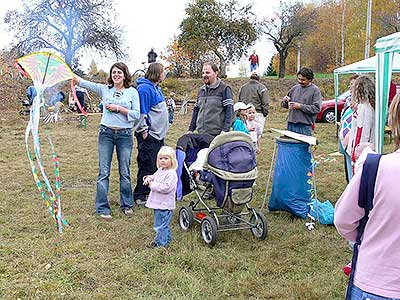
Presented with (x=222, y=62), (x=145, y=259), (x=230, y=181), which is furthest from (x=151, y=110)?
(x=222, y=62)

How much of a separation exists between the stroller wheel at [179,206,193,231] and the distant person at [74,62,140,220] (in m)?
0.81

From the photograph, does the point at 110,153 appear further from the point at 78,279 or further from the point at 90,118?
the point at 90,118

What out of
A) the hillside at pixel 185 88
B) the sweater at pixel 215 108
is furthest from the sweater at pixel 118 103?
the hillside at pixel 185 88

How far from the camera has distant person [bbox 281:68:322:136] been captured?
579 cm

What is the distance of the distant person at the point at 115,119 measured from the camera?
5.07 m

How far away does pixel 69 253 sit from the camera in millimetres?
4168

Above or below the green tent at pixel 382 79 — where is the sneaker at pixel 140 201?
below

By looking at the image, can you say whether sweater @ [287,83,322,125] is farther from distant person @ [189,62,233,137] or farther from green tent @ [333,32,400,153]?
green tent @ [333,32,400,153]

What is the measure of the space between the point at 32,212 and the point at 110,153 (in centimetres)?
111

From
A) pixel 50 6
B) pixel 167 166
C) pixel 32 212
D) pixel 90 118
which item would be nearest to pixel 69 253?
pixel 167 166

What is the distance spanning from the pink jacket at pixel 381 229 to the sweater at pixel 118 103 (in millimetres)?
3512

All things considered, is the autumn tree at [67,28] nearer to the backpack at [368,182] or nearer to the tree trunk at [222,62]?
the tree trunk at [222,62]

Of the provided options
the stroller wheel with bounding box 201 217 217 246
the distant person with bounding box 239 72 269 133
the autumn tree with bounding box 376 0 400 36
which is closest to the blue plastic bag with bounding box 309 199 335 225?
the stroller wheel with bounding box 201 217 217 246

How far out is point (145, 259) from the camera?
403cm
